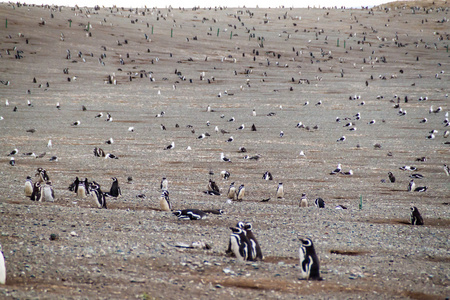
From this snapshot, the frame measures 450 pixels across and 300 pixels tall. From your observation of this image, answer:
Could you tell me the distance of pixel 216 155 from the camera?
20875 mm

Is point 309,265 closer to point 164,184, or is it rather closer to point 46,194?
point 46,194

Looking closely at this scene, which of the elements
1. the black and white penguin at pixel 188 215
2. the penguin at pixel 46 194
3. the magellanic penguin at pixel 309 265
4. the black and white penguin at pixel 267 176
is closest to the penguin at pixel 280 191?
the black and white penguin at pixel 267 176

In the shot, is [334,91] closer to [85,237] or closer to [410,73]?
[410,73]

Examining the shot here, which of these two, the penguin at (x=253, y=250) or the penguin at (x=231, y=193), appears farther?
the penguin at (x=231, y=193)

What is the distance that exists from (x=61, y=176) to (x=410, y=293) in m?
11.8

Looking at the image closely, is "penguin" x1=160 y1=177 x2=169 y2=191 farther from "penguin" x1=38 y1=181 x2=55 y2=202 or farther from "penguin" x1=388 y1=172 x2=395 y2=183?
"penguin" x1=388 y1=172 x2=395 y2=183

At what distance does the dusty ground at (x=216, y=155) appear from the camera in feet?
23.0

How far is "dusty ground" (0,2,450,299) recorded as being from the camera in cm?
701

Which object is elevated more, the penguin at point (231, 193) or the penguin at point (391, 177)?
the penguin at point (391, 177)

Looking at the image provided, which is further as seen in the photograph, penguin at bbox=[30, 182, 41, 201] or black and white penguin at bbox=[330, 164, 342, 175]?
black and white penguin at bbox=[330, 164, 342, 175]

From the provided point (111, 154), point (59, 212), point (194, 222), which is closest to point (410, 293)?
Result: point (194, 222)

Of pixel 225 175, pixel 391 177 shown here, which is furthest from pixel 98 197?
pixel 391 177

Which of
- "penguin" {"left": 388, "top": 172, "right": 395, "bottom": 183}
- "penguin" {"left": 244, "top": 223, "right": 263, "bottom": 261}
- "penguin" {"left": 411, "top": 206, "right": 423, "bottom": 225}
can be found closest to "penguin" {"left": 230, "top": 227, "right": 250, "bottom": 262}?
"penguin" {"left": 244, "top": 223, "right": 263, "bottom": 261}

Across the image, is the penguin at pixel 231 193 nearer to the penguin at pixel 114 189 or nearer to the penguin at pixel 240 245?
the penguin at pixel 114 189
